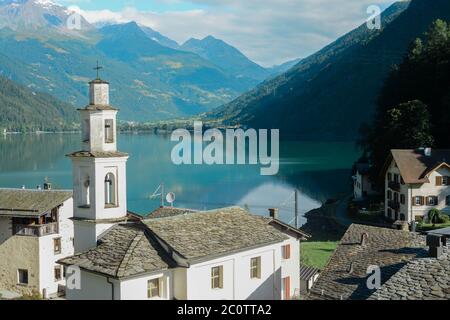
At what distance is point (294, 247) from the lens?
88.1ft

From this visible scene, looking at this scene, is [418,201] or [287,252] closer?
[287,252]

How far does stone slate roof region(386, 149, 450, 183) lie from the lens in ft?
154

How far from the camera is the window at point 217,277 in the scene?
18578mm

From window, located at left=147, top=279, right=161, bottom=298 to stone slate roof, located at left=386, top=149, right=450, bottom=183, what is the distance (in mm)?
33643

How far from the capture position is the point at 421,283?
12094 mm

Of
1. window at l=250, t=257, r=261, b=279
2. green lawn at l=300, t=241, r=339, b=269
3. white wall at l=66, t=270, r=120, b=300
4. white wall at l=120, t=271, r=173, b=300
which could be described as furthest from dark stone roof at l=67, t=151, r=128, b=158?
green lawn at l=300, t=241, r=339, b=269

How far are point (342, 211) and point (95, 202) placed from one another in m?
42.6

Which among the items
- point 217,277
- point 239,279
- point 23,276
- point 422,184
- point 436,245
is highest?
point 436,245

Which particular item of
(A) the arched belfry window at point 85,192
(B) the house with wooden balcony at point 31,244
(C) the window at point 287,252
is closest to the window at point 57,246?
(B) the house with wooden balcony at point 31,244

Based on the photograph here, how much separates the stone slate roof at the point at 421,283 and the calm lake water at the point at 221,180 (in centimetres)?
4395

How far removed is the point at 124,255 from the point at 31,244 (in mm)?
13737

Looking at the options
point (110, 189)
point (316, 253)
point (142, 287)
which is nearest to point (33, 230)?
point (110, 189)

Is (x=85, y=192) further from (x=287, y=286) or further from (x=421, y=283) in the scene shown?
(x=421, y=283)
